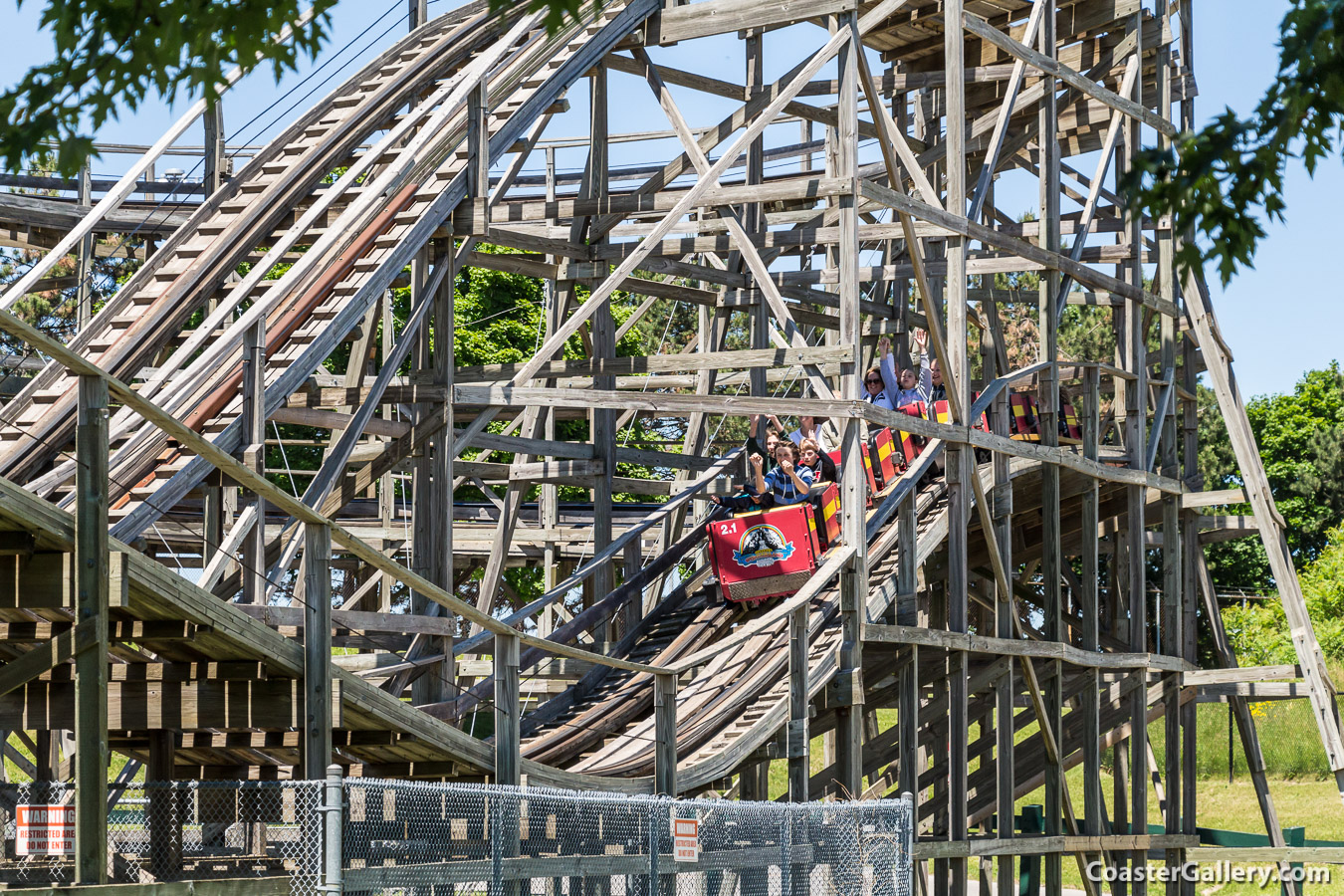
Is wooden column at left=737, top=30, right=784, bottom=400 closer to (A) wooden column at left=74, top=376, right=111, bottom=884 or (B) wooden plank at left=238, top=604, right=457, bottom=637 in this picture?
(B) wooden plank at left=238, top=604, right=457, bottom=637

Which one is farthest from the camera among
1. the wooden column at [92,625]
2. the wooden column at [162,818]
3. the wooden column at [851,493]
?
the wooden column at [851,493]

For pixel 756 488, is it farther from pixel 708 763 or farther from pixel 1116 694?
pixel 1116 694

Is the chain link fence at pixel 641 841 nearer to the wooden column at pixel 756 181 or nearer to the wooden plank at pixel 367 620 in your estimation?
the wooden plank at pixel 367 620

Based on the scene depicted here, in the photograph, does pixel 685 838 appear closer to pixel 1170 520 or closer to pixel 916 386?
pixel 916 386

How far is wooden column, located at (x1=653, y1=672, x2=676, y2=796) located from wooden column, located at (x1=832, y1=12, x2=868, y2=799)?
130 inches

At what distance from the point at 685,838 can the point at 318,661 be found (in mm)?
2122

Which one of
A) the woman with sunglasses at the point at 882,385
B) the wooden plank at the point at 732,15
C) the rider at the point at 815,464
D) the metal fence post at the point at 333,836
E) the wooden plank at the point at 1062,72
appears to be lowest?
the metal fence post at the point at 333,836

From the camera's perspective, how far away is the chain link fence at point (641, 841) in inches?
376

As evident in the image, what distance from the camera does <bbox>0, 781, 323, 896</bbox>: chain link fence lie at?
7324mm

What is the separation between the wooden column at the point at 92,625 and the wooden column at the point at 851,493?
829cm

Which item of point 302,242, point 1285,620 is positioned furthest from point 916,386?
point 1285,620

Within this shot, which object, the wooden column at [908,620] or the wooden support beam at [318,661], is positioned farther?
the wooden column at [908,620]

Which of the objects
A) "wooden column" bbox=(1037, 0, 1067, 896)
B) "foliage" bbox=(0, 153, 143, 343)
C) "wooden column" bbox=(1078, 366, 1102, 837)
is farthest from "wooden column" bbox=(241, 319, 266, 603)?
"foliage" bbox=(0, 153, 143, 343)

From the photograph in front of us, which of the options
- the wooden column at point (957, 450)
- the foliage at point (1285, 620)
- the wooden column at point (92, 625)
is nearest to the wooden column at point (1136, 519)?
the wooden column at point (957, 450)
